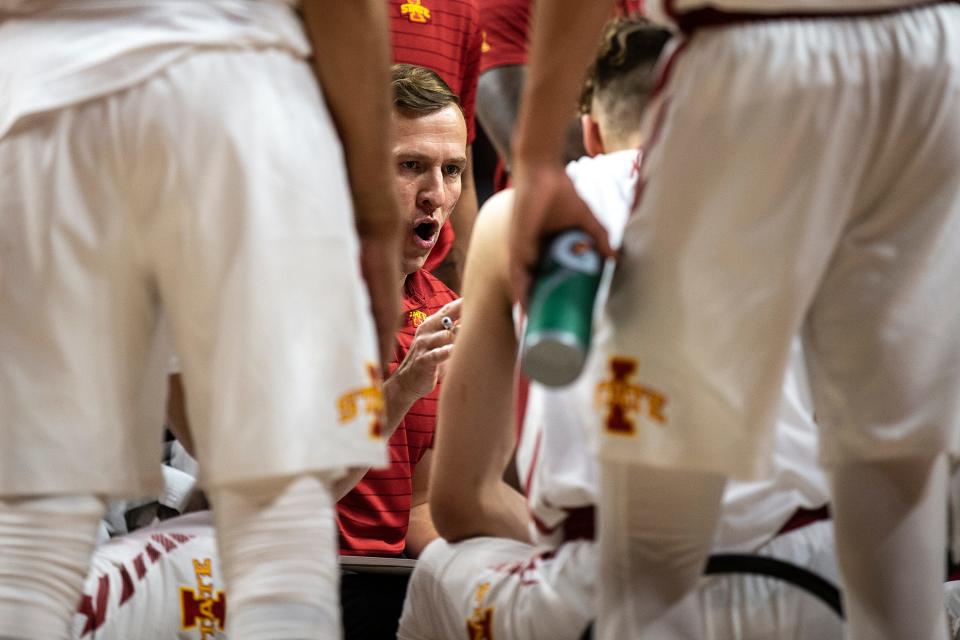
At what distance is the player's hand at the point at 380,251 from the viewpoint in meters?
1.31

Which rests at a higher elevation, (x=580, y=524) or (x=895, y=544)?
(x=895, y=544)

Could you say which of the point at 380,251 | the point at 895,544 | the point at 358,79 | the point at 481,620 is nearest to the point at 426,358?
the point at 481,620

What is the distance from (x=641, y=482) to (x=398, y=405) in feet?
3.34

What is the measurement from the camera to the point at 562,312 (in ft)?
3.68

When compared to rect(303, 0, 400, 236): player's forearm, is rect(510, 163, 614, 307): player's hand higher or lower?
lower

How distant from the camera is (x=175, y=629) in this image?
1767 mm

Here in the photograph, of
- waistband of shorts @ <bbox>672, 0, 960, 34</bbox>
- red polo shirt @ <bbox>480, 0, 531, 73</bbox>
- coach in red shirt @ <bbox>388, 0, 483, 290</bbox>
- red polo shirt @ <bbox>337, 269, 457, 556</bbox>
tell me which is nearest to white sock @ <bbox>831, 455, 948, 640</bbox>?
waistband of shorts @ <bbox>672, 0, 960, 34</bbox>

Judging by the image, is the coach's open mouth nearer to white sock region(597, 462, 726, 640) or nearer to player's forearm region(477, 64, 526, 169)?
player's forearm region(477, 64, 526, 169)

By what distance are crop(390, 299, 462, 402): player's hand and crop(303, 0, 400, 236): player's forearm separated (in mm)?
828

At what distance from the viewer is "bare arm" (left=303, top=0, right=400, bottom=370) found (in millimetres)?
1235

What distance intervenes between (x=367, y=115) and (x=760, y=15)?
14.7 inches

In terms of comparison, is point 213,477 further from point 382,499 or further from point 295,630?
point 382,499

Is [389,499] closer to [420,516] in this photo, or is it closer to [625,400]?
[420,516]

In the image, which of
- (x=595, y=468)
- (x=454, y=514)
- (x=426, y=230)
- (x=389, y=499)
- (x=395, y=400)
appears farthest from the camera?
(x=426, y=230)
